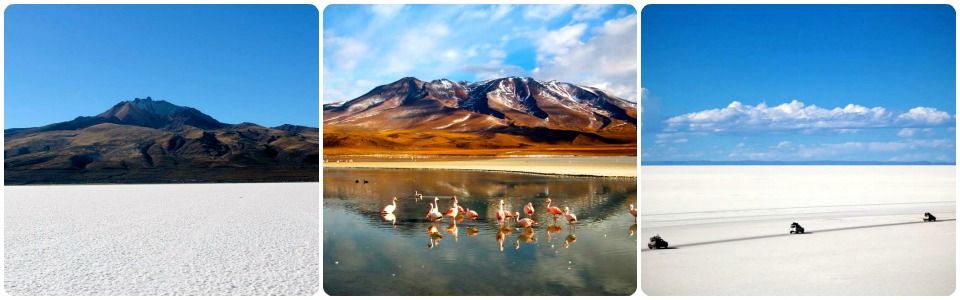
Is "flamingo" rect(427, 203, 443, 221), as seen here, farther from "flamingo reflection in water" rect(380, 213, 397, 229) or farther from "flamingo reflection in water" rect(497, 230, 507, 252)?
"flamingo reflection in water" rect(497, 230, 507, 252)

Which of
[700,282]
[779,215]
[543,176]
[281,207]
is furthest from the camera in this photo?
[281,207]

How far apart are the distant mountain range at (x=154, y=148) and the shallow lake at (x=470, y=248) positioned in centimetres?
2688

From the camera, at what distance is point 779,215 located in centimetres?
623

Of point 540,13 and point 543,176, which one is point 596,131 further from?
point 543,176

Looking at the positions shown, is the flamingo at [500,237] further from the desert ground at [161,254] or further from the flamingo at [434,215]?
the desert ground at [161,254]

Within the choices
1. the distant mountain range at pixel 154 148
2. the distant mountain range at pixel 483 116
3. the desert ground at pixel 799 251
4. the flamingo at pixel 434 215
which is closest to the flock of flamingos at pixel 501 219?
the flamingo at pixel 434 215

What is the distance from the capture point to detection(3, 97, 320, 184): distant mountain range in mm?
32469

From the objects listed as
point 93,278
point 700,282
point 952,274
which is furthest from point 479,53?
point 952,274

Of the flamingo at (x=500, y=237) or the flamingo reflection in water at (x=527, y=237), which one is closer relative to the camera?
the flamingo at (x=500, y=237)

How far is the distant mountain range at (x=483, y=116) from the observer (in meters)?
3.66

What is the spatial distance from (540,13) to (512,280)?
146 cm

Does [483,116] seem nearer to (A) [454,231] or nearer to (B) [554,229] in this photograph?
(A) [454,231]

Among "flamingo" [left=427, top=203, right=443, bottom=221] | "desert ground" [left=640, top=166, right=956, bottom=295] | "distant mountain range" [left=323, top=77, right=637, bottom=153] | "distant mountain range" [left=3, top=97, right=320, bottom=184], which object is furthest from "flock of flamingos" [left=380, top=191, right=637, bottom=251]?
"distant mountain range" [left=3, top=97, right=320, bottom=184]

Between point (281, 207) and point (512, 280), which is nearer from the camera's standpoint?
point (512, 280)
